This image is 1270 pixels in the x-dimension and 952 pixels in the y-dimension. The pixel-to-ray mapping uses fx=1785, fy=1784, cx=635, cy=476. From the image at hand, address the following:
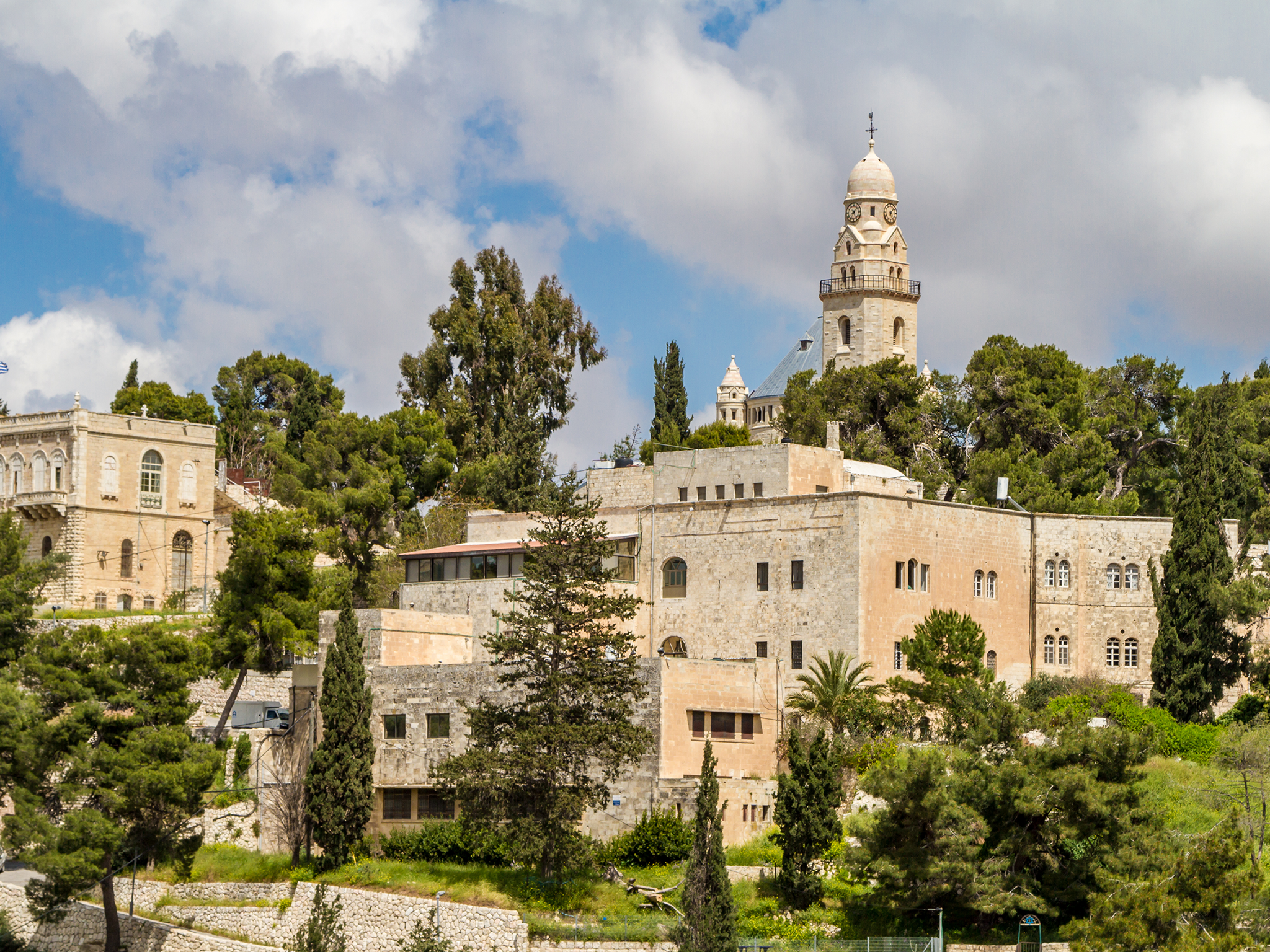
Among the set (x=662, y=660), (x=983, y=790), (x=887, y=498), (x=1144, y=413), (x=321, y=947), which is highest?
(x=1144, y=413)

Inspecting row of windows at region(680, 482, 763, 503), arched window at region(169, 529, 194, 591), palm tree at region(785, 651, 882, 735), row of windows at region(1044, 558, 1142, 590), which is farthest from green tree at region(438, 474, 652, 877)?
arched window at region(169, 529, 194, 591)

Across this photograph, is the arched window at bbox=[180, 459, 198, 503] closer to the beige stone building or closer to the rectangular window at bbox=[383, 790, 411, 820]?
the beige stone building

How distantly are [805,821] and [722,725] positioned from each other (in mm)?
5786

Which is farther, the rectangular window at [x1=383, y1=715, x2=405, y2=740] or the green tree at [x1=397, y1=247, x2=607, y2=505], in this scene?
the green tree at [x1=397, y1=247, x2=607, y2=505]

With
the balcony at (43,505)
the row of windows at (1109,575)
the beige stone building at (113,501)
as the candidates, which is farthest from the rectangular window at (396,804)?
the balcony at (43,505)

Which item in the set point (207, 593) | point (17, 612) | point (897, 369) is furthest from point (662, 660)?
point (897, 369)

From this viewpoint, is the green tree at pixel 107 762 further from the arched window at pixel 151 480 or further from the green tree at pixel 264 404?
the green tree at pixel 264 404

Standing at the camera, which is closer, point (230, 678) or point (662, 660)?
point (662, 660)

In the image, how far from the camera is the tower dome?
8919cm

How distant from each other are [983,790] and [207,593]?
37407 mm

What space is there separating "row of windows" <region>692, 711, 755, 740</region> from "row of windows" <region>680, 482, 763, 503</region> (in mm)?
11000

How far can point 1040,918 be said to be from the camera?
3928cm

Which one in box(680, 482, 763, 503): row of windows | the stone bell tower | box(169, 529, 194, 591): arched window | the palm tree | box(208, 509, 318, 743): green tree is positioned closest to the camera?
the palm tree

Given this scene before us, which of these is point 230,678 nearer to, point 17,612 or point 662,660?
point 17,612
